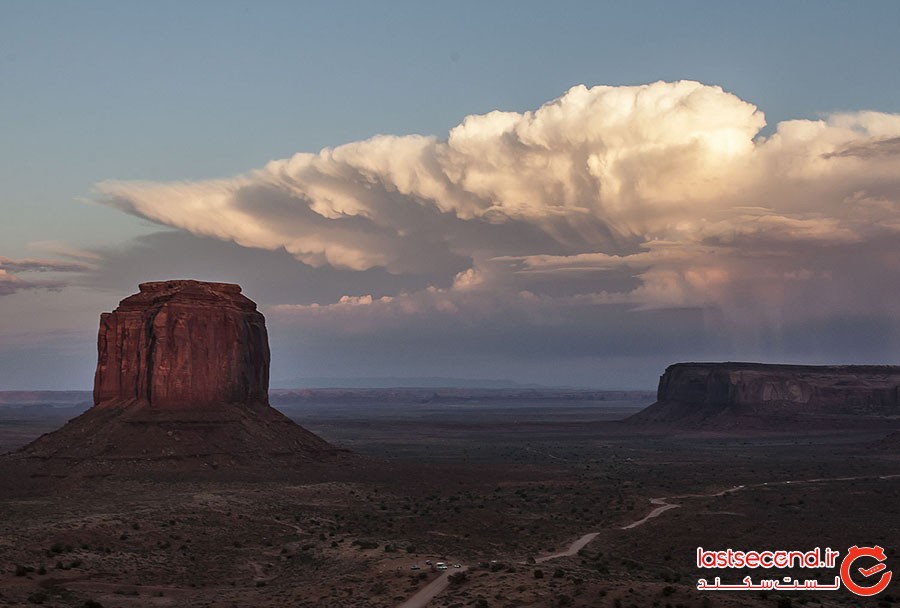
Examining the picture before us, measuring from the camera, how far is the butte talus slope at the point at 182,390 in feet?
265

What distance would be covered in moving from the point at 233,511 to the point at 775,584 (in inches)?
1411

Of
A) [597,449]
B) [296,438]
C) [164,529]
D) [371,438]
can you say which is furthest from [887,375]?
[164,529]

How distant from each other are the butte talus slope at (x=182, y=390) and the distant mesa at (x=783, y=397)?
10964cm

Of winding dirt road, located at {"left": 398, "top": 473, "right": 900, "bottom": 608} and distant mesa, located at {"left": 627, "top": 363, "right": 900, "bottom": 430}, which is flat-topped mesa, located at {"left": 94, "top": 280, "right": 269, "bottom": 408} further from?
distant mesa, located at {"left": 627, "top": 363, "right": 900, "bottom": 430}

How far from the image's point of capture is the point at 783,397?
180375 mm

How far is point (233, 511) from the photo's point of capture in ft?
197

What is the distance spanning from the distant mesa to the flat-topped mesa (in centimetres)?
11266

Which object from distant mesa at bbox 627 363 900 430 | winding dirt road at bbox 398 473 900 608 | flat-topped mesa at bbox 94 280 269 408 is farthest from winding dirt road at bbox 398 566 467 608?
distant mesa at bbox 627 363 900 430

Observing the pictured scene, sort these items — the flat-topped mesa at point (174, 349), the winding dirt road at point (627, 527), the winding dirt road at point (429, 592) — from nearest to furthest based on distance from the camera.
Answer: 1. the winding dirt road at point (429, 592)
2. the winding dirt road at point (627, 527)
3. the flat-topped mesa at point (174, 349)

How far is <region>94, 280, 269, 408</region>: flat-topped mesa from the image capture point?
85.6 m

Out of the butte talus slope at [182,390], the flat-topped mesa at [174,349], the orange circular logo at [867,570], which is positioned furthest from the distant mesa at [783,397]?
the orange circular logo at [867,570]

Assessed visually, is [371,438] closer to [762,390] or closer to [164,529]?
[762,390]

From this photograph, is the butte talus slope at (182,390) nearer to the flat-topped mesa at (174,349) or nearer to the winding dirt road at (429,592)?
the flat-topped mesa at (174,349)

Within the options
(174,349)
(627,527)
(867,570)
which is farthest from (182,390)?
(867,570)
